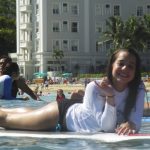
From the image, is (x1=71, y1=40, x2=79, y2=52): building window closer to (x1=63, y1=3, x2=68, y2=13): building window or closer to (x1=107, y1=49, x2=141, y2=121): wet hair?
(x1=63, y1=3, x2=68, y2=13): building window

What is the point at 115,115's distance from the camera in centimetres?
555

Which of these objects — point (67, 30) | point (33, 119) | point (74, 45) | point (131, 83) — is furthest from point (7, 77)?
point (67, 30)

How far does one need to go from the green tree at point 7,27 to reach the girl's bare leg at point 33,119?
7324cm

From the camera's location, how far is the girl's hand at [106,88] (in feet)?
18.0

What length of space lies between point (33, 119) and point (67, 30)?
6994 cm

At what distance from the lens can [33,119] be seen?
5906 millimetres

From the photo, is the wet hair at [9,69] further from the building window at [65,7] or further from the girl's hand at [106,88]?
the building window at [65,7]

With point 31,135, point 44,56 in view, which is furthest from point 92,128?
point 44,56

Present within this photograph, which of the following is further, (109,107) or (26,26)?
(26,26)

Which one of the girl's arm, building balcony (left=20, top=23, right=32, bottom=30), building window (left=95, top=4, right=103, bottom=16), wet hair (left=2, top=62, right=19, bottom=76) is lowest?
the girl's arm

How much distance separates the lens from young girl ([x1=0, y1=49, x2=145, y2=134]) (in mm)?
5520

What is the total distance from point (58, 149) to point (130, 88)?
1.13 metres

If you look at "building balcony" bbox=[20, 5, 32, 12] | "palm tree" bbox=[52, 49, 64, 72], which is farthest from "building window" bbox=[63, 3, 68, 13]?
"palm tree" bbox=[52, 49, 64, 72]

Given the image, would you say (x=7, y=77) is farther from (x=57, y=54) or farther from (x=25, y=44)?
(x=25, y=44)
